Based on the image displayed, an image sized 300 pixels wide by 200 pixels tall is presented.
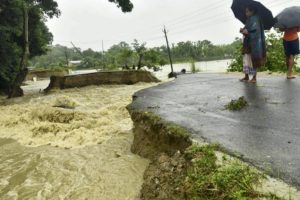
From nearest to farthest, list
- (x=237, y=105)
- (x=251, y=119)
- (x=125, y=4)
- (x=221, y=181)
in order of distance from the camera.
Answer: (x=221, y=181) < (x=251, y=119) < (x=237, y=105) < (x=125, y=4)

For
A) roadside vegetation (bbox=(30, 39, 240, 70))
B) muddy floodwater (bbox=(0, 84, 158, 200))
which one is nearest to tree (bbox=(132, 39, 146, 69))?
roadside vegetation (bbox=(30, 39, 240, 70))

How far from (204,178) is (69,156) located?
4263 mm

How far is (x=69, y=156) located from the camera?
6.80m

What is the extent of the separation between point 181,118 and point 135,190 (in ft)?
4.52

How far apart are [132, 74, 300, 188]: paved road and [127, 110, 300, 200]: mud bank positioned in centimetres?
17

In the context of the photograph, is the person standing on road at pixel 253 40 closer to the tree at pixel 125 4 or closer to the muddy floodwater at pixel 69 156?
the muddy floodwater at pixel 69 156

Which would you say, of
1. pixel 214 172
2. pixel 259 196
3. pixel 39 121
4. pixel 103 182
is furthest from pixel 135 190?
pixel 39 121

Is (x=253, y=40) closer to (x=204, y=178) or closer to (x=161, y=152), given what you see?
(x=161, y=152)

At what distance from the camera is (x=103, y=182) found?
5.16 m

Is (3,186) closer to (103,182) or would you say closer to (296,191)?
(103,182)

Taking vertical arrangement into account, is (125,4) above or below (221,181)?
above

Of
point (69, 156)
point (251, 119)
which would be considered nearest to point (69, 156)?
point (69, 156)

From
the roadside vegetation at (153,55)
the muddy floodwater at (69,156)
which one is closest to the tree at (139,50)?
the roadside vegetation at (153,55)

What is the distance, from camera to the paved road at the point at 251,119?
3346mm
